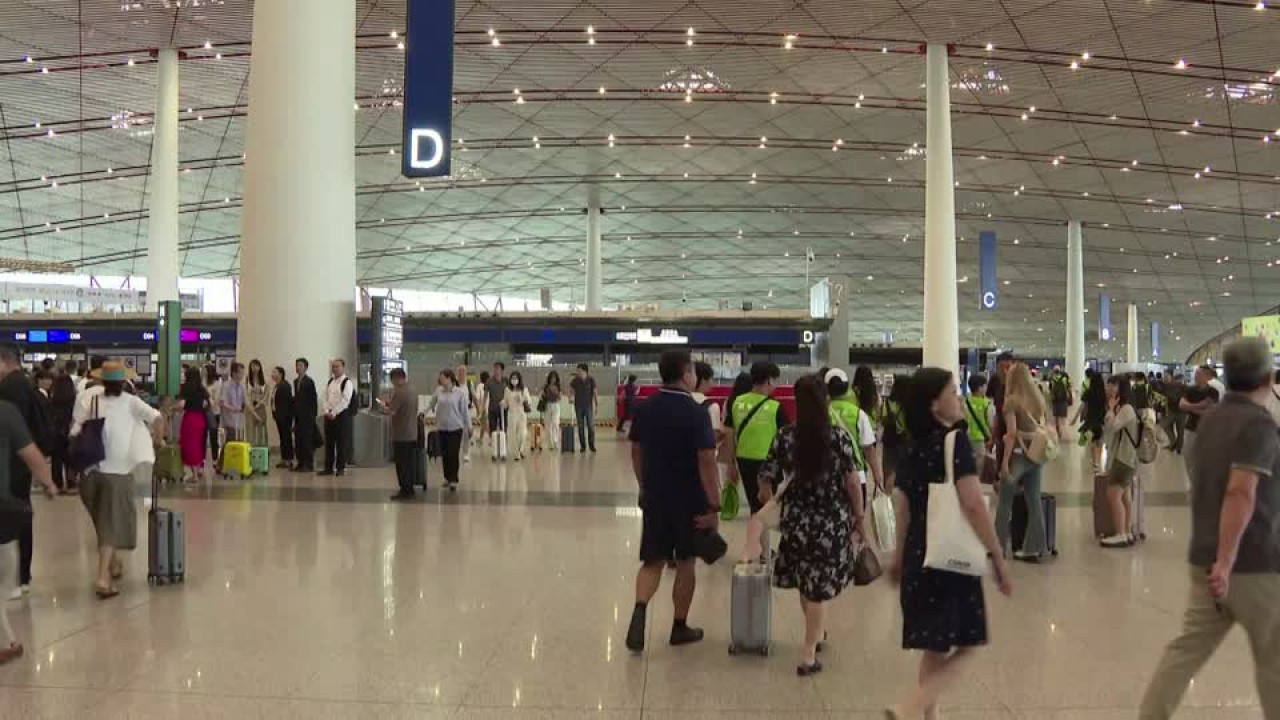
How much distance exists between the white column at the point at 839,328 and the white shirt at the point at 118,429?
79.9 ft

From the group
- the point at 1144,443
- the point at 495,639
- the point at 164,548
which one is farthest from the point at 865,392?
the point at 164,548

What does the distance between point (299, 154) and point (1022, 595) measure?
1324 cm

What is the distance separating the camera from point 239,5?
25.9 m

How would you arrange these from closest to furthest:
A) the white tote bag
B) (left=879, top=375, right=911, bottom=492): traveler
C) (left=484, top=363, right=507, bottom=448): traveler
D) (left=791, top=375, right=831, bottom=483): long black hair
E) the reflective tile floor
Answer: the white tote bag → the reflective tile floor → (left=791, top=375, right=831, bottom=483): long black hair → (left=879, top=375, right=911, bottom=492): traveler → (left=484, top=363, right=507, bottom=448): traveler

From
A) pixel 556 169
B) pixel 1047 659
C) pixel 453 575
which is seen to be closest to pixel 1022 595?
pixel 1047 659

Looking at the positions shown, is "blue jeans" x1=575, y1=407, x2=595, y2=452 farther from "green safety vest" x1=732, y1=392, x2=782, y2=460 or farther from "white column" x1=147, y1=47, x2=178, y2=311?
"white column" x1=147, y1=47, x2=178, y2=311

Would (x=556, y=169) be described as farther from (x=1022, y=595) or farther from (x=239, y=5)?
(x=1022, y=595)

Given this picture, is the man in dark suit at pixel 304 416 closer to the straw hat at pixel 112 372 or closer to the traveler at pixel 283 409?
the traveler at pixel 283 409

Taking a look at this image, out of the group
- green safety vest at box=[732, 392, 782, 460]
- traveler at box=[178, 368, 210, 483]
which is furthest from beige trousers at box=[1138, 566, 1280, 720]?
traveler at box=[178, 368, 210, 483]

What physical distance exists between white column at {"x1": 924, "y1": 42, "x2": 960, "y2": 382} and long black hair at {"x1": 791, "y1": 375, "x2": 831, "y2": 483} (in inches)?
945

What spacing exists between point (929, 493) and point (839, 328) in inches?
1069

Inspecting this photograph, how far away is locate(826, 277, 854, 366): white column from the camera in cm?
2956

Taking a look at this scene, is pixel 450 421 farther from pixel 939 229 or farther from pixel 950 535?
pixel 939 229

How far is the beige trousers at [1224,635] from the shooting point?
11.4 ft
